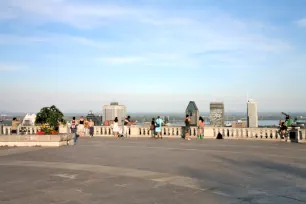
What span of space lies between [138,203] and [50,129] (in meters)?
15.2

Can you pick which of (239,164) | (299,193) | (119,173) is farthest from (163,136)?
(299,193)

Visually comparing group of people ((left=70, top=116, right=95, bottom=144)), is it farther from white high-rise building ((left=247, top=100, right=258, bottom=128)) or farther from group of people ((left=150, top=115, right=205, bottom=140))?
white high-rise building ((left=247, top=100, right=258, bottom=128))

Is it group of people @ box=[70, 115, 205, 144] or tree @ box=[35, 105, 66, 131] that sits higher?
tree @ box=[35, 105, 66, 131]

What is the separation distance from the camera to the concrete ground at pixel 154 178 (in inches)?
324

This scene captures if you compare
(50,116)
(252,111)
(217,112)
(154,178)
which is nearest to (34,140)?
(50,116)

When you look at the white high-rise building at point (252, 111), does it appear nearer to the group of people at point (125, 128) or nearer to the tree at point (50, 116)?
the group of people at point (125, 128)

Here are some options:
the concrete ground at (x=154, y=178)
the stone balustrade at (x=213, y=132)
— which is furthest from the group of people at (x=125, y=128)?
the concrete ground at (x=154, y=178)

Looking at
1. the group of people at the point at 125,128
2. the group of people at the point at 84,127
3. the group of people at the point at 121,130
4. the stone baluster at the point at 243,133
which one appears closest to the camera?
the stone baluster at the point at 243,133

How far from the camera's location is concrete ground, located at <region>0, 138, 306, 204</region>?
823cm

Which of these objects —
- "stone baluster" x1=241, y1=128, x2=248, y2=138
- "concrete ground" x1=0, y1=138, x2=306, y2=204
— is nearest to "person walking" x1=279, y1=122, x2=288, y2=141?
"stone baluster" x1=241, y1=128, x2=248, y2=138

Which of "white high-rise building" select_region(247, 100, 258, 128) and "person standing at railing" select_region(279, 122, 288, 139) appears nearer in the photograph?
"person standing at railing" select_region(279, 122, 288, 139)

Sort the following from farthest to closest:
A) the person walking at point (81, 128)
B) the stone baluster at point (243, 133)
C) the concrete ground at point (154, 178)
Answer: the person walking at point (81, 128) < the stone baluster at point (243, 133) < the concrete ground at point (154, 178)

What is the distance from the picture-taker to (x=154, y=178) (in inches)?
412

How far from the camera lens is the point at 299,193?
28.0 feet
